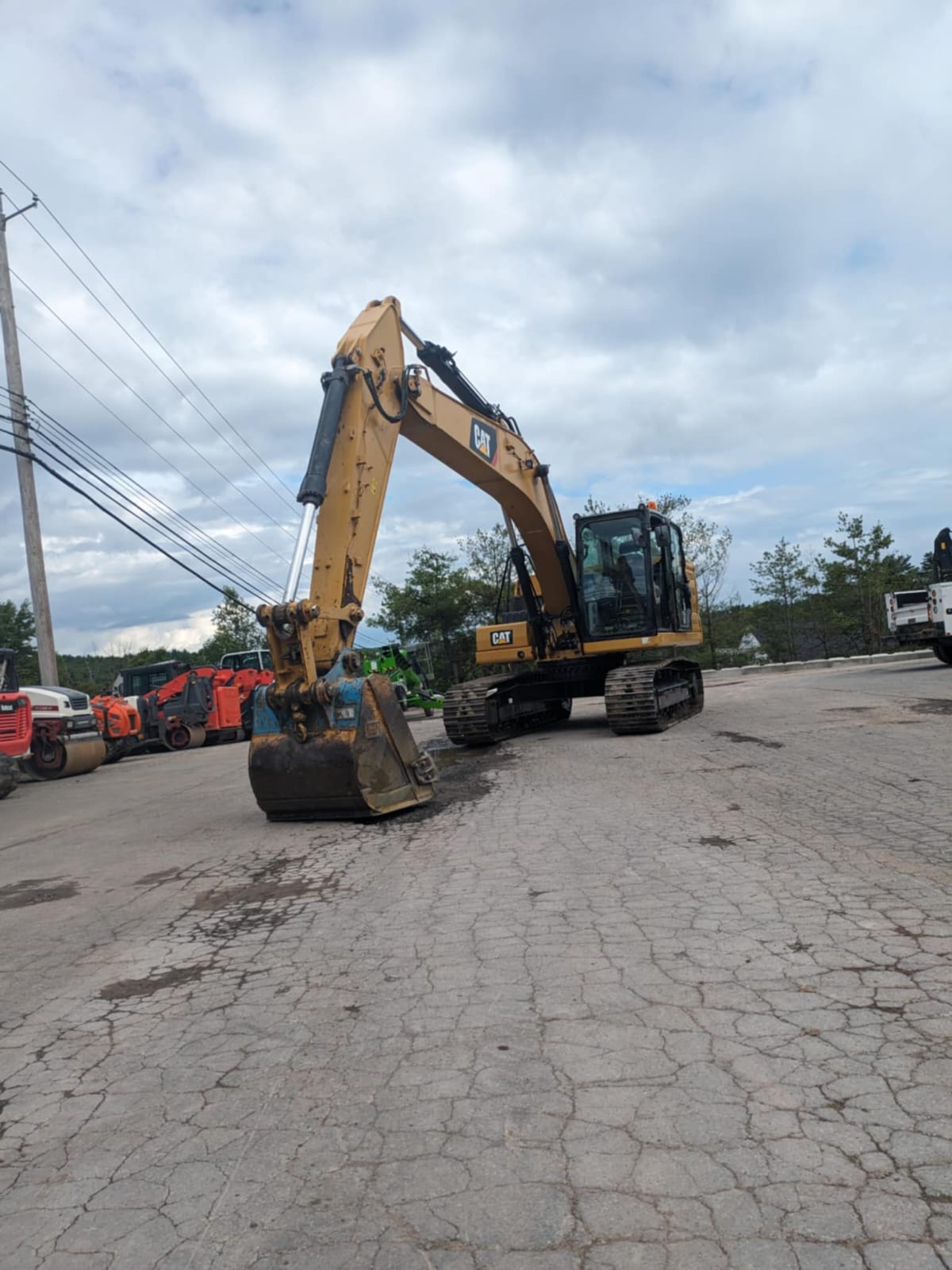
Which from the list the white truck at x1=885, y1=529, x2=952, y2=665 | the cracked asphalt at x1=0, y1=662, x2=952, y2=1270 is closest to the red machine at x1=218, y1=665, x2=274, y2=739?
the white truck at x1=885, y1=529, x2=952, y2=665

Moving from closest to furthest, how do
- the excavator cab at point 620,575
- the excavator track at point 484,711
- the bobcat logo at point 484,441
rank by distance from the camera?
the bobcat logo at point 484,441
the excavator track at point 484,711
the excavator cab at point 620,575

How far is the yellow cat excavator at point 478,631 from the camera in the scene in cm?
828

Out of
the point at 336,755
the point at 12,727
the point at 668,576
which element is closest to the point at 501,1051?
the point at 336,755

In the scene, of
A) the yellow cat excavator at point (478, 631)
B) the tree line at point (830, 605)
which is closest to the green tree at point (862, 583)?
the tree line at point (830, 605)

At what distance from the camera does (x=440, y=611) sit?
40.6 metres

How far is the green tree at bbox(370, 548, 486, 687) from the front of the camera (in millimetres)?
40344

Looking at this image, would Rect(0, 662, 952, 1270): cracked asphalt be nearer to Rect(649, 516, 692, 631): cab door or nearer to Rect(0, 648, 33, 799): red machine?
Rect(649, 516, 692, 631): cab door

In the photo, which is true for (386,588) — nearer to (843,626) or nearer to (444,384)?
(843,626)

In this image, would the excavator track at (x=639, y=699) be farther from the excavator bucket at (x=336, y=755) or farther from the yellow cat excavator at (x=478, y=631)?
the excavator bucket at (x=336, y=755)

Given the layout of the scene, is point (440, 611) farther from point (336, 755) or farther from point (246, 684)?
point (336, 755)

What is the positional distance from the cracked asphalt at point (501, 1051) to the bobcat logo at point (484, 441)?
262 inches

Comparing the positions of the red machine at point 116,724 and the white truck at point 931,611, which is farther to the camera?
the white truck at point 931,611

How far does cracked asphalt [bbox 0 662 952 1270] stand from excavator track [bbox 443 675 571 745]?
6254 mm

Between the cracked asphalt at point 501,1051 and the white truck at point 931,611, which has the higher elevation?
the white truck at point 931,611
